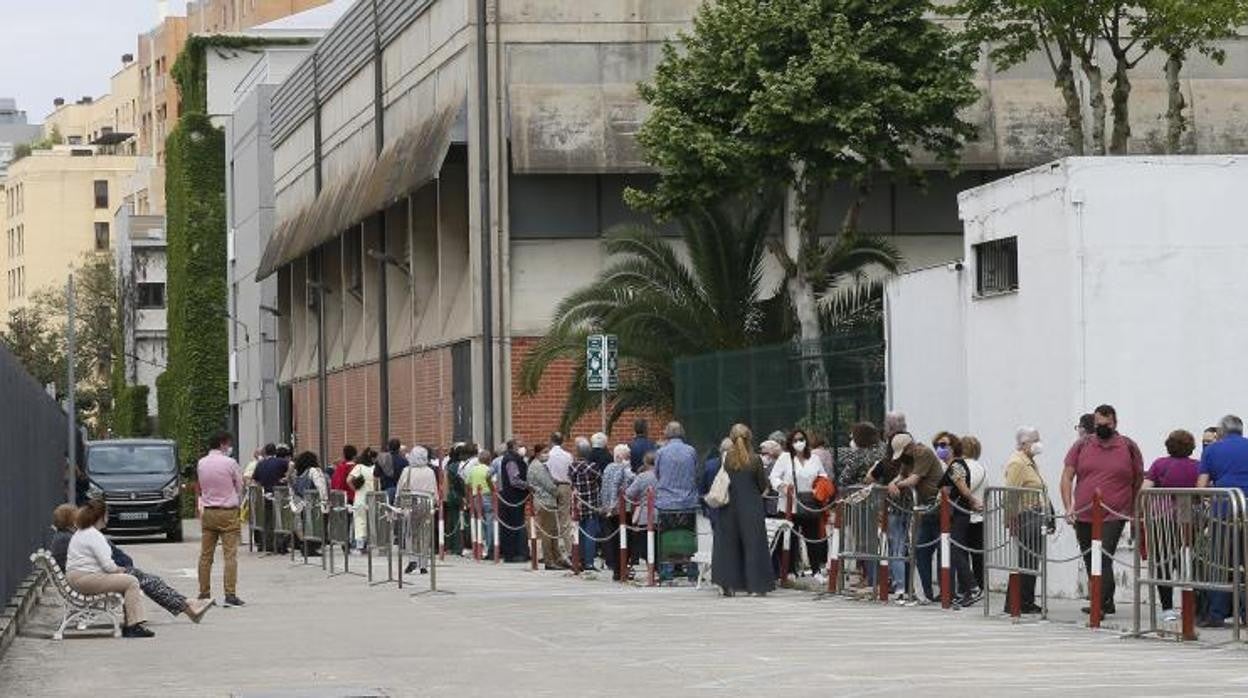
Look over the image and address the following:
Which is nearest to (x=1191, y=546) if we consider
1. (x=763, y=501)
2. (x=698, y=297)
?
(x=763, y=501)

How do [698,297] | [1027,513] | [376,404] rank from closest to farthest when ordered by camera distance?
[1027,513] → [698,297] → [376,404]

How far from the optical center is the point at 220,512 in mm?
28609

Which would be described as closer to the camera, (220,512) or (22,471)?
(220,512)

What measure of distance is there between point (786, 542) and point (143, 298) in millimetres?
99994

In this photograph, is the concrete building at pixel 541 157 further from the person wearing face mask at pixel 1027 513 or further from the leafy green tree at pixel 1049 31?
the person wearing face mask at pixel 1027 513

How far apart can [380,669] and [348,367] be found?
46.2 metres

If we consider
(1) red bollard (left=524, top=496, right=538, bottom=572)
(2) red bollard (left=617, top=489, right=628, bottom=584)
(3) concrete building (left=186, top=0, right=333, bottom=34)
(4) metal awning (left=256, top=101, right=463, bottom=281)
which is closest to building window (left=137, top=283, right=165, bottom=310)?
(3) concrete building (left=186, top=0, right=333, bottom=34)

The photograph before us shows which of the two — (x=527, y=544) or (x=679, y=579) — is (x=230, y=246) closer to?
(x=527, y=544)

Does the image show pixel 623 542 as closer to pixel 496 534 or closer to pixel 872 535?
pixel 872 535

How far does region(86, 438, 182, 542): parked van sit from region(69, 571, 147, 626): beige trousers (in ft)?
95.5

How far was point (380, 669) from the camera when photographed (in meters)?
19.6

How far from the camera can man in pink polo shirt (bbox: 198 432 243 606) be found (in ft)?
93.0

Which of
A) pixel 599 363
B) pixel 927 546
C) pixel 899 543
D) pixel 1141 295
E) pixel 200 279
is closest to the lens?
pixel 927 546

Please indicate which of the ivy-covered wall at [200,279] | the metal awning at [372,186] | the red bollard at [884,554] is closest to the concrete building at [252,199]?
Answer: the ivy-covered wall at [200,279]
